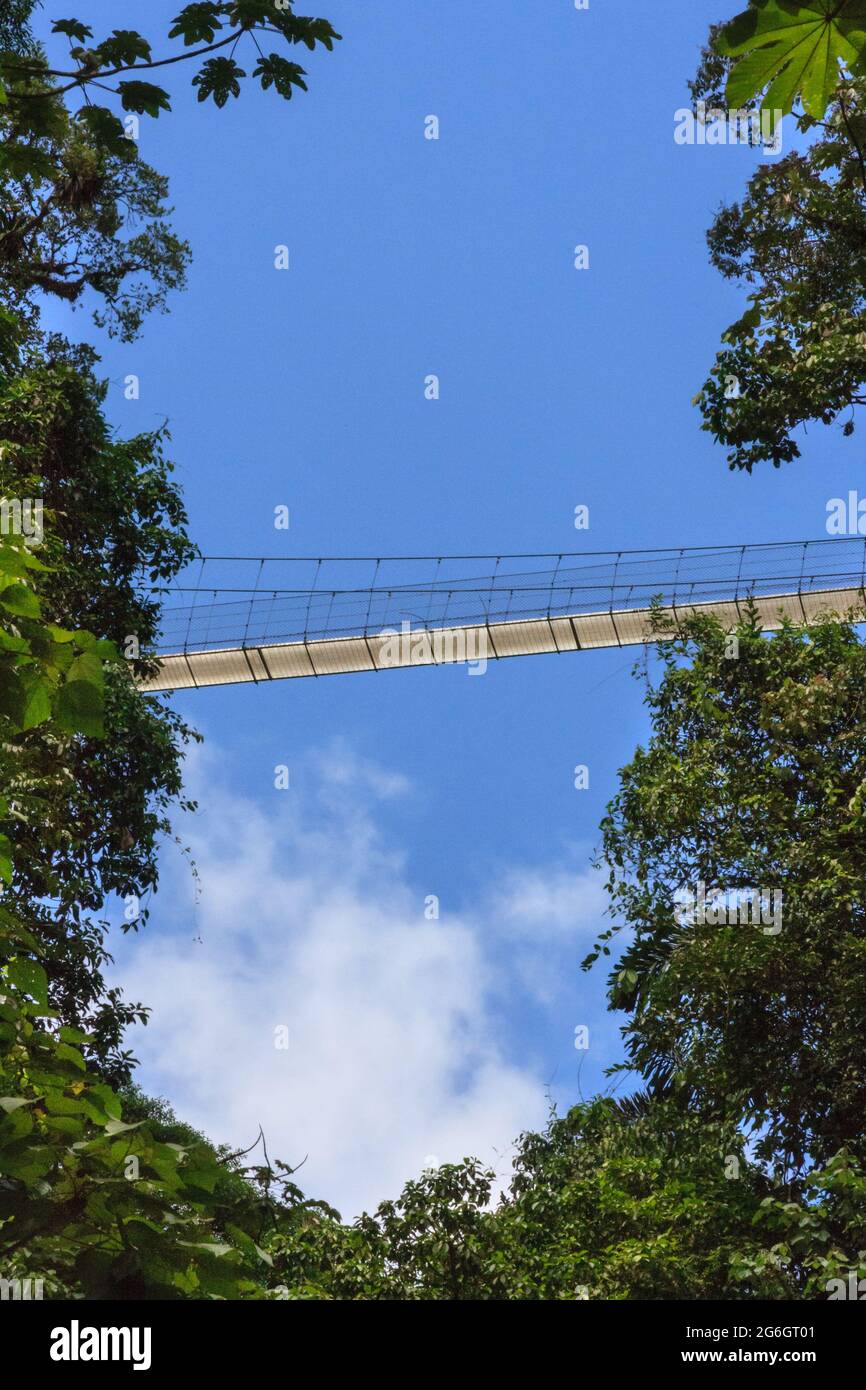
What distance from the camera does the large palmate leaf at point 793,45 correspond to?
1366 mm

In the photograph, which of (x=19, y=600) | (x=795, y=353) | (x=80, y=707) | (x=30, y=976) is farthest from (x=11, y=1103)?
(x=795, y=353)

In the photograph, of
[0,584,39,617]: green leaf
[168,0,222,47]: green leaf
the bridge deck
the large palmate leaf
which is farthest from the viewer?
the bridge deck

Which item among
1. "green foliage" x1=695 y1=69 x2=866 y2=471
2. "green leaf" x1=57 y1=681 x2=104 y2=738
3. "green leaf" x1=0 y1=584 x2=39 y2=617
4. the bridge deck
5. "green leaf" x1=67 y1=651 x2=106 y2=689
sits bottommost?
"green leaf" x1=57 y1=681 x2=104 y2=738

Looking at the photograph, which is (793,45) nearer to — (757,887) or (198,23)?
(198,23)

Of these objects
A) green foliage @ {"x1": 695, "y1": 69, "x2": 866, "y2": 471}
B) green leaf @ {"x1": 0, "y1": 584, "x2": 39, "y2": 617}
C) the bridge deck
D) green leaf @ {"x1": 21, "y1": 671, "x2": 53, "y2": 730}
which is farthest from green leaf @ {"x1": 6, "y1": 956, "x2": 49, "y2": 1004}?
the bridge deck

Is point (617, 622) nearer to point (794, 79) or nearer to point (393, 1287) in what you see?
point (393, 1287)

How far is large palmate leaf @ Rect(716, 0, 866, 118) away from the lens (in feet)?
4.48

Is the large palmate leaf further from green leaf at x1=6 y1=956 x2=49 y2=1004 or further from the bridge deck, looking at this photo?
the bridge deck

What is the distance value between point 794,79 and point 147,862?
326 inches

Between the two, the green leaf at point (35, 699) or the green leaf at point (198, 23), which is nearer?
the green leaf at point (35, 699)

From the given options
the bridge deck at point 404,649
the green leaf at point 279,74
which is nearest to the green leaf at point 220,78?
the green leaf at point 279,74

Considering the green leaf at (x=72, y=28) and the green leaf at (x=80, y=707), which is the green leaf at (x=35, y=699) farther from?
the green leaf at (x=72, y=28)

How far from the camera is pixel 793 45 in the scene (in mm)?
1385
